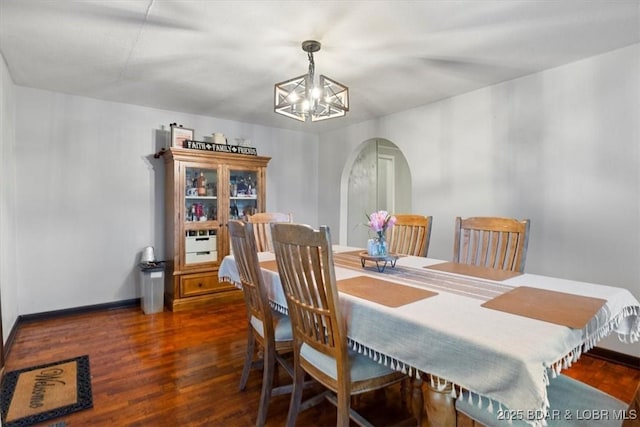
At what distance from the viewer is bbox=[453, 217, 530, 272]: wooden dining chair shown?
1.86 metres

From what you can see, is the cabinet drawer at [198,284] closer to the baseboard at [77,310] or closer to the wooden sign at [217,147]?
the baseboard at [77,310]

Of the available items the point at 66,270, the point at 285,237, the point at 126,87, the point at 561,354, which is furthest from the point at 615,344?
the point at 66,270

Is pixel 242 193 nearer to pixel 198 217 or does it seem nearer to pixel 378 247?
pixel 198 217

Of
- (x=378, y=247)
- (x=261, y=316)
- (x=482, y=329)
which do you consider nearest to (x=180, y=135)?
(x=261, y=316)

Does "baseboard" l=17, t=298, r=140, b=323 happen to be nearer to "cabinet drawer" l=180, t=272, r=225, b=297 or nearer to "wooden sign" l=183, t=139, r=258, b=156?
"cabinet drawer" l=180, t=272, r=225, b=297

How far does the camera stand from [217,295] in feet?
12.1

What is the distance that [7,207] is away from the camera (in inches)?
103

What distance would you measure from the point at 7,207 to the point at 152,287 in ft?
4.48

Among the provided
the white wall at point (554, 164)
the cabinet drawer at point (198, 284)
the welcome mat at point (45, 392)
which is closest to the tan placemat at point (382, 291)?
the welcome mat at point (45, 392)

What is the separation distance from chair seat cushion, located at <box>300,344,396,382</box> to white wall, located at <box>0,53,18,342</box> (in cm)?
241

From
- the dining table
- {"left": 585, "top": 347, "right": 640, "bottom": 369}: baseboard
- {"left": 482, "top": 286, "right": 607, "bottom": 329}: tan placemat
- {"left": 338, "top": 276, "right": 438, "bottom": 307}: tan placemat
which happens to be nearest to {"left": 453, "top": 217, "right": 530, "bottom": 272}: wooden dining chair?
the dining table

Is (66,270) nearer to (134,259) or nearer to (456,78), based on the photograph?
(134,259)

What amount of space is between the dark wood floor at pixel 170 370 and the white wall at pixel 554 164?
0.83 m

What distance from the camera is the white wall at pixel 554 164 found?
2248mm
